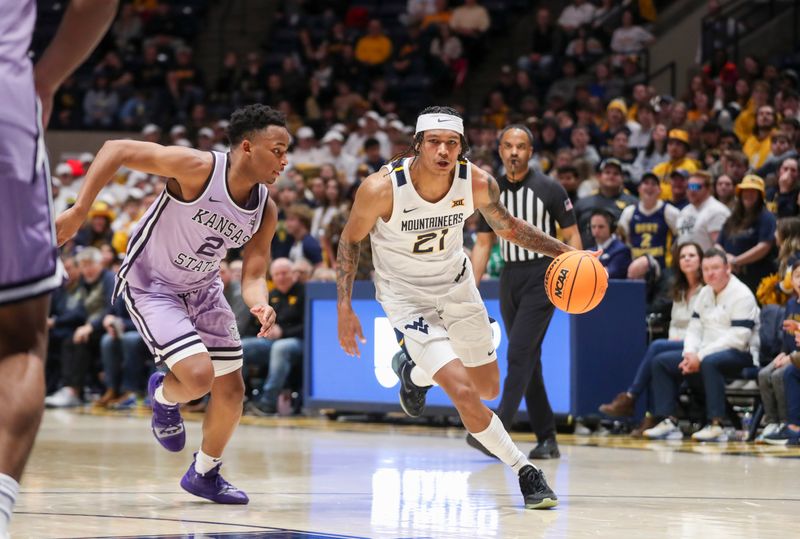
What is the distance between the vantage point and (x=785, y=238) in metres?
10.6

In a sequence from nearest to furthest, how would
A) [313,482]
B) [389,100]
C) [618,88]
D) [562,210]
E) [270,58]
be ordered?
1. [313,482]
2. [562,210]
3. [618,88]
4. [389,100]
5. [270,58]

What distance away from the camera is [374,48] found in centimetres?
2181

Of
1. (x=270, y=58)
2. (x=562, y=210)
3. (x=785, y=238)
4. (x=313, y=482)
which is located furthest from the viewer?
(x=270, y=58)

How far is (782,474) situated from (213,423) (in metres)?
3.58

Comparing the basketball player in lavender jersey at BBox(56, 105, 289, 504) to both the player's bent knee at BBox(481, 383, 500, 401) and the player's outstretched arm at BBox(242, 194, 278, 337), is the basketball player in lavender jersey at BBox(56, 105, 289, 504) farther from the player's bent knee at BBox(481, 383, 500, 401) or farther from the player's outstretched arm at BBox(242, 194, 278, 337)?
the player's bent knee at BBox(481, 383, 500, 401)

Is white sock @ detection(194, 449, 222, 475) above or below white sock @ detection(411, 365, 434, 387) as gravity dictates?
below

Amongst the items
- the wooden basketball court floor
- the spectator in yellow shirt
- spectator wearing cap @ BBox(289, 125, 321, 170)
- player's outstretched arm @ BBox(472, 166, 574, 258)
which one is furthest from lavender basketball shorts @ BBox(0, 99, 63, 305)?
the spectator in yellow shirt

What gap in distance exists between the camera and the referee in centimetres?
871

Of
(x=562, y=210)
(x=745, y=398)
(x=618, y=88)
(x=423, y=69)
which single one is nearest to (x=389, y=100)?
(x=423, y=69)

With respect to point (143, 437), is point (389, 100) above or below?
above

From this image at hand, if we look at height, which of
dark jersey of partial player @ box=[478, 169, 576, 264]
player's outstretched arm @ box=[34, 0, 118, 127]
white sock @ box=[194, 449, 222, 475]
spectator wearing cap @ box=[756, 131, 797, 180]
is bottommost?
white sock @ box=[194, 449, 222, 475]

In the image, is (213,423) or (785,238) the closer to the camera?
(213,423)

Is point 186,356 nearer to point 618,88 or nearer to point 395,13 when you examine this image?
point 618,88

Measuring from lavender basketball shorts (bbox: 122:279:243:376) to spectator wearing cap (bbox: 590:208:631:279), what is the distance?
5.54m
